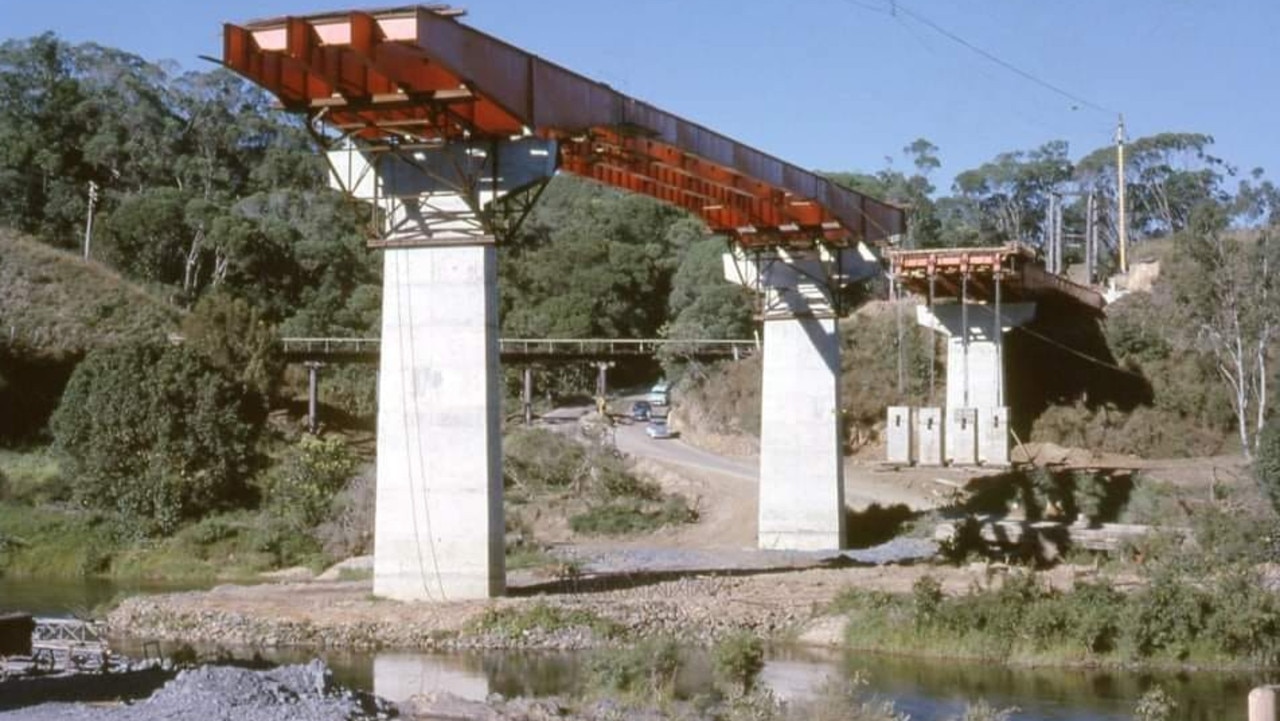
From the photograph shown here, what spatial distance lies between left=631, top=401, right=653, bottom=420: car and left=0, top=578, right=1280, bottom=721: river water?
49.1 meters

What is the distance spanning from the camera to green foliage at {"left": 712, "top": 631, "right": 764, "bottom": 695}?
2686 centimetres

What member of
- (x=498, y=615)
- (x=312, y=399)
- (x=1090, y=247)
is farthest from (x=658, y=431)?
(x=1090, y=247)

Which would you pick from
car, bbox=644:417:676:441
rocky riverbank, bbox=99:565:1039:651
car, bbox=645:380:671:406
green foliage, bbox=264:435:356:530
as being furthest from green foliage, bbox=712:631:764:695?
car, bbox=645:380:671:406

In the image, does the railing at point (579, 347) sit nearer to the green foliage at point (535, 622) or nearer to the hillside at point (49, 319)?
the hillside at point (49, 319)

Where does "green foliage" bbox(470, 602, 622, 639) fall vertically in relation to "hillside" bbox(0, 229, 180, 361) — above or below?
below

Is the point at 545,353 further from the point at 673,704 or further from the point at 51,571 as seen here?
the point at 673,704

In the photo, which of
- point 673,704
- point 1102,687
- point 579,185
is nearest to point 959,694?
point 1102,687

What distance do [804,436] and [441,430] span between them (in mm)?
19487

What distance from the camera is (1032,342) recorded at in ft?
260

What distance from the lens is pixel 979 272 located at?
212 ft

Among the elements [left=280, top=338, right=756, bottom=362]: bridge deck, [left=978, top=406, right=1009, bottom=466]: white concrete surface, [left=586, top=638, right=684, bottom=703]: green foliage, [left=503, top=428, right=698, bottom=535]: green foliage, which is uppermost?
[left=280, top=338, right=756, bottom=362]: bridge deck

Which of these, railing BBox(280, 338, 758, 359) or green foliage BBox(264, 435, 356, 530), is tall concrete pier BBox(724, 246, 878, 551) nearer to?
green foliage BBox(264, 435, 356, 530)

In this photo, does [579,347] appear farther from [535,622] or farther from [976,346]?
[535,622]

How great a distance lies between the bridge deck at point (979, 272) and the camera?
2437 inches
